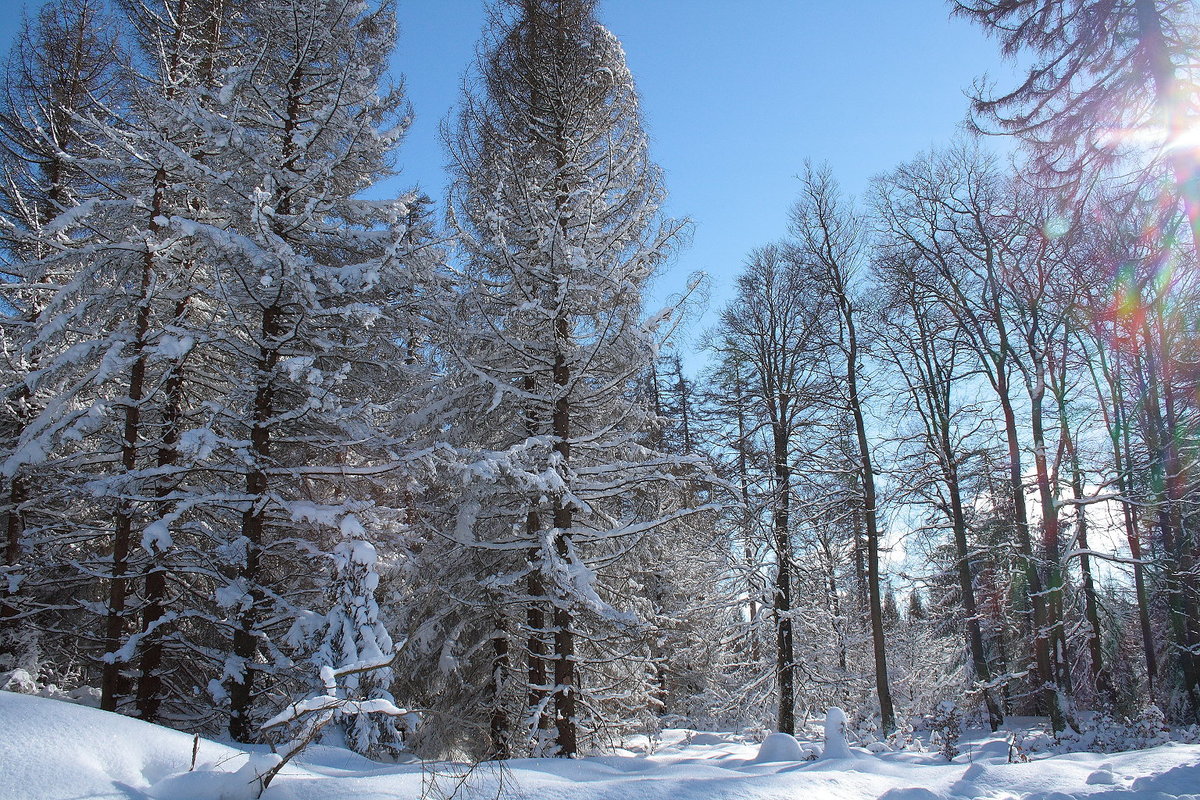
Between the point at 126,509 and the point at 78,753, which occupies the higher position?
the point at 126,509

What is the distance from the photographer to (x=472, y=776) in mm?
4328

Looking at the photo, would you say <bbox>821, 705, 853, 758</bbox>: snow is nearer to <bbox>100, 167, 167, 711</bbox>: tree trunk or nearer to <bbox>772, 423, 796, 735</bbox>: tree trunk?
<bbox>772, 423, 796, 735</bbox>: tree trunk

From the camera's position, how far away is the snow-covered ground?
3109mm


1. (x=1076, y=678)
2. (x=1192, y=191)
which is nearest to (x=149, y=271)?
(x=1192, y=191)

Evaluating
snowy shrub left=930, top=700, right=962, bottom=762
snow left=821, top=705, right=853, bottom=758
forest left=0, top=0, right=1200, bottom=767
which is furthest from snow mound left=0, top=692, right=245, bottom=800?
snowy shrub left=930, top=700, right=962, bottom=762

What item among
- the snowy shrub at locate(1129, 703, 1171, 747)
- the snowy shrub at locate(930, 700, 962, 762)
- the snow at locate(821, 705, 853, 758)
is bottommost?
the snowy shrub at locate(1129, 703, 1171, 747)

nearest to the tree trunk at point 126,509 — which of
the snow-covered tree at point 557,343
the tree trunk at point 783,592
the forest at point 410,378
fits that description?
the forest at point 410,378

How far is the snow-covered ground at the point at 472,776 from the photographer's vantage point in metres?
3.11

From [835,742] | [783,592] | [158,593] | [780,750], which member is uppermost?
[158,593]

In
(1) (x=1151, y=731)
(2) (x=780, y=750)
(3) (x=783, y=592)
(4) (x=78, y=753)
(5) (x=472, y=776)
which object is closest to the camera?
(4) (x=78, y=753)

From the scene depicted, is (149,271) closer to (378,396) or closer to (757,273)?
(378,396)

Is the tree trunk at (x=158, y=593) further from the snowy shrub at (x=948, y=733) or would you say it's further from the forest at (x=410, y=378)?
the snowy shrub at (x=948, y=733)

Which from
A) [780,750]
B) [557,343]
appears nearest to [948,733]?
[780,750]

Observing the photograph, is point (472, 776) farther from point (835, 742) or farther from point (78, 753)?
point (835, 742)
